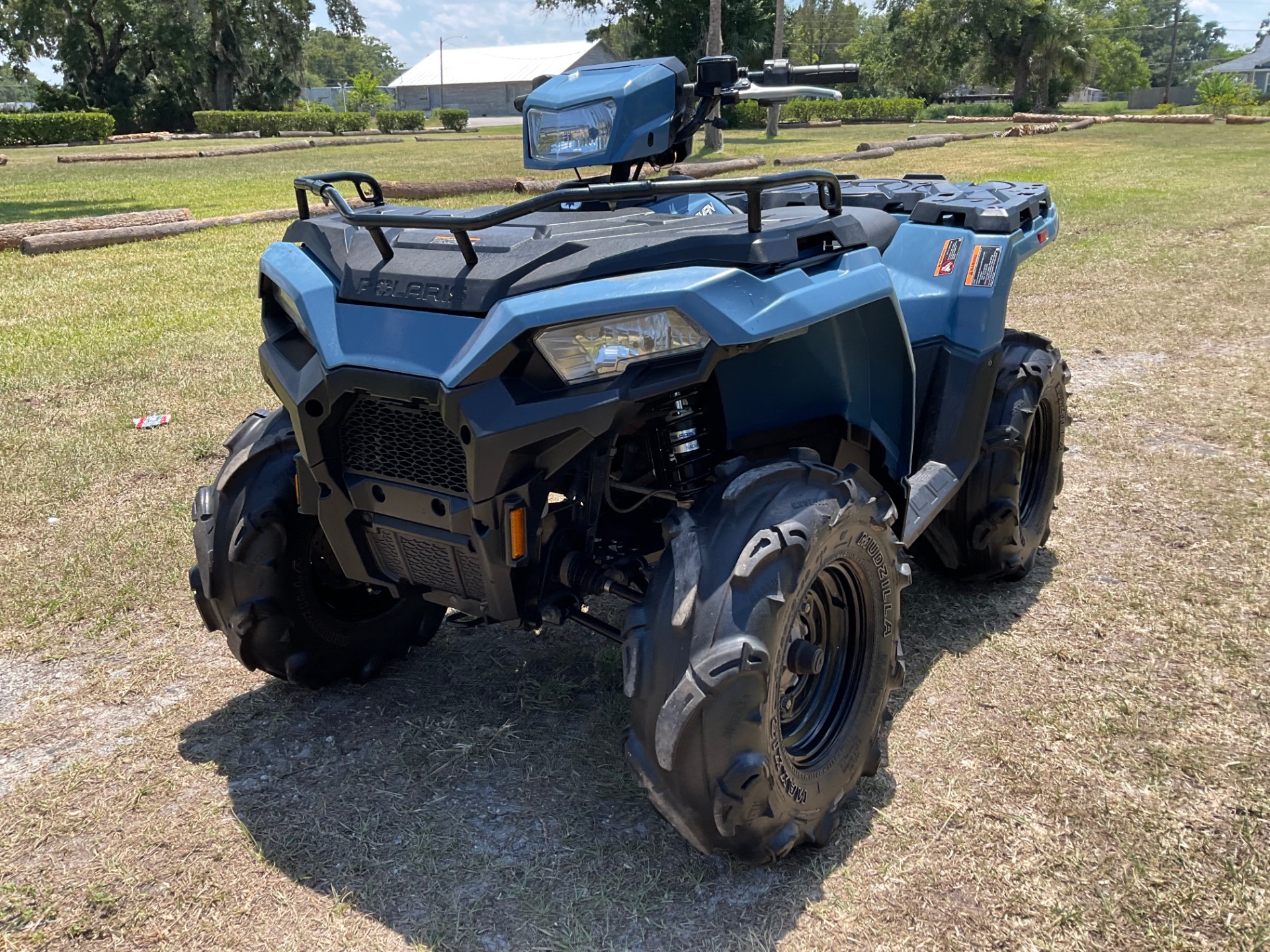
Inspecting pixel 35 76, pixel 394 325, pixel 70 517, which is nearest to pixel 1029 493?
pixel 394 325

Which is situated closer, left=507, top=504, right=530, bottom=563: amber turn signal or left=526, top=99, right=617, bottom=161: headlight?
left=507, top=504, right=530, bottom=563: amber turn signal

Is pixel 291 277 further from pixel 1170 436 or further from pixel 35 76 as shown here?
pixel 35 76

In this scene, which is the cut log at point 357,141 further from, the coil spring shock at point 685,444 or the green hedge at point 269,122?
the coil spring shock at point 685,444

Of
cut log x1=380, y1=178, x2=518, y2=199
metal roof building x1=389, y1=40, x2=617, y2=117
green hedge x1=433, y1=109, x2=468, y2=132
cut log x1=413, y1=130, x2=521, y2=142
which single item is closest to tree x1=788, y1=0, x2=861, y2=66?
metal roof building x1=389, y1=40, x2=617, y2=117

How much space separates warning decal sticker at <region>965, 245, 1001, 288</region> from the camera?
337cm

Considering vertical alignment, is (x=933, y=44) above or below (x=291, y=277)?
above

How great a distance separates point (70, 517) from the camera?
4621 millimetres

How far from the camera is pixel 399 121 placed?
168ft

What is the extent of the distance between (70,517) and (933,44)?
6355 cm

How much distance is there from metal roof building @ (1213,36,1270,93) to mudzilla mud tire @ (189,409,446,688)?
112703 mm

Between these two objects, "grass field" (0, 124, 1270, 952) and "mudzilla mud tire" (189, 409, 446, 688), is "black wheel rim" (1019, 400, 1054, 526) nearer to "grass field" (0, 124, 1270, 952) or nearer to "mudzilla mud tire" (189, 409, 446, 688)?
"grass field" (0, 124, 1270, 952)

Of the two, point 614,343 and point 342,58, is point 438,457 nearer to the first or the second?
point 614,343

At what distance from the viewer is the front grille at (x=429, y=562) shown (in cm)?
238

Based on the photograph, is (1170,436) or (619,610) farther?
(1170,436)
